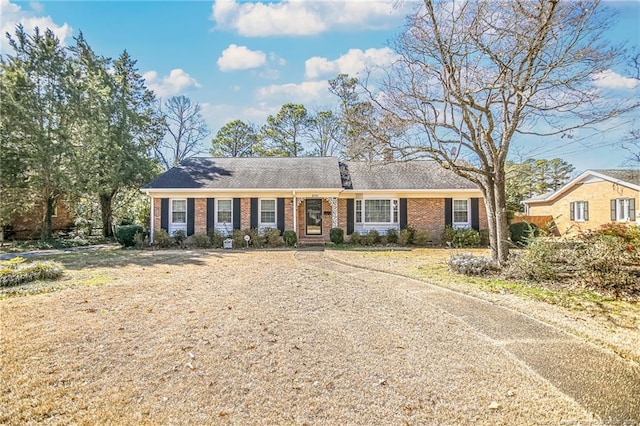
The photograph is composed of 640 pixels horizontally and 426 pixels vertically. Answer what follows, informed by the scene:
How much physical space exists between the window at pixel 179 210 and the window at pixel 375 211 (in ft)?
27.4

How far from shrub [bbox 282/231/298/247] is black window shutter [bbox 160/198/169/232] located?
571 cm

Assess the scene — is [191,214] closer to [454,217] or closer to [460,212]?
[454,217]

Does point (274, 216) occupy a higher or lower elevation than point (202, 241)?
higher

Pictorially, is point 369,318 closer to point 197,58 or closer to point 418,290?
point 418,290

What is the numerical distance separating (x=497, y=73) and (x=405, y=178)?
8.79m

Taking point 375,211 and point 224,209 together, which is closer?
point 224,209

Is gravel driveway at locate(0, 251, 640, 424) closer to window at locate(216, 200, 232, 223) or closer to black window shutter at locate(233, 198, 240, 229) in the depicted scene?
black window shutter at locate(233, 198, 240, 229)

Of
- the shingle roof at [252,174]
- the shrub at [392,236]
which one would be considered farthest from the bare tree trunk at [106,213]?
the shrub at [392,236]

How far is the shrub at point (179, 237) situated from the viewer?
1562 cm

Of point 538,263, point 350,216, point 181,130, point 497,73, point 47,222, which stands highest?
point 181,130

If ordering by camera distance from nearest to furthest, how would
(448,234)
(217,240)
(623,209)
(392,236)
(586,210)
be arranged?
(217,240) < (448,234) < (392,236) < (623,209) < (586,210)

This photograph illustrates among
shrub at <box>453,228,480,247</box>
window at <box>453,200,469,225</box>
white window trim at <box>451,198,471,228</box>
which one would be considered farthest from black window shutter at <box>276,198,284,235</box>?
window at <box>453,200,469,225</box>

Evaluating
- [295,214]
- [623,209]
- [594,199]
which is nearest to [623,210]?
[623,209]

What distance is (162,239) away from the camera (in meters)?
15.4
